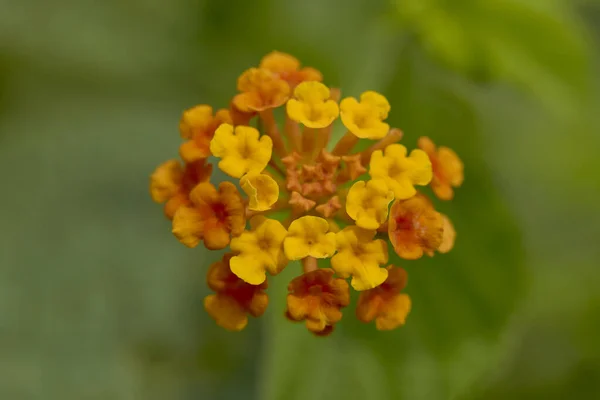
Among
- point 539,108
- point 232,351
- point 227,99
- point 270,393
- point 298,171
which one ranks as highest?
point 539,108

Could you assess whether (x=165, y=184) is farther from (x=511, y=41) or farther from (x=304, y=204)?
(x=511, y=41)

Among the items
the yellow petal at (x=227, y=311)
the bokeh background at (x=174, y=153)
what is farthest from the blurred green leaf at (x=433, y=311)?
the yellow petal at (x=227, y=311)

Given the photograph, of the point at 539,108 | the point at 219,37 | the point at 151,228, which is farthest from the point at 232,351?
the point at 539,108

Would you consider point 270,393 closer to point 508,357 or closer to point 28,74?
point 508,357

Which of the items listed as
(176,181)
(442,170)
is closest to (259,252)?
(176,181)

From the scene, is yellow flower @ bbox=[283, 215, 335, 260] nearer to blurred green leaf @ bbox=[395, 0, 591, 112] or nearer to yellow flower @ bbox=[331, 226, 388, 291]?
yellow flower @ bbox=[331, 226, 388, 291]

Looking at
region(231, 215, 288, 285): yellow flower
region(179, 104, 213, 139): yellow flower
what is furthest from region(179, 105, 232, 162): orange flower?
region(231, 215, 288, 285): yellow flower
